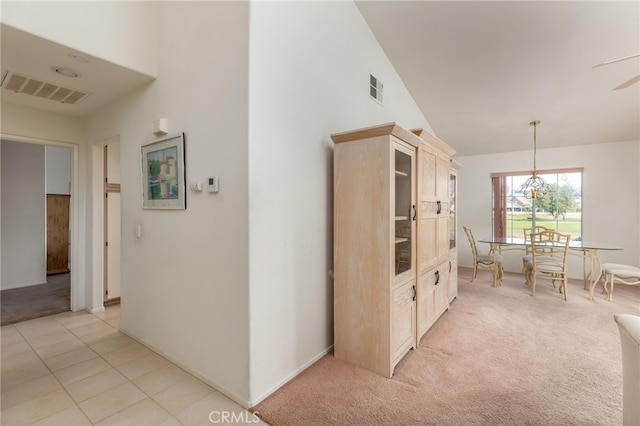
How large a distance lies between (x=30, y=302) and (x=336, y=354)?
14.8 feet

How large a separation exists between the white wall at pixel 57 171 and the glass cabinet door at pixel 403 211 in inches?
268

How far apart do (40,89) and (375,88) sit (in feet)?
11.2

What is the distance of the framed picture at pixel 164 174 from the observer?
92.6 inches

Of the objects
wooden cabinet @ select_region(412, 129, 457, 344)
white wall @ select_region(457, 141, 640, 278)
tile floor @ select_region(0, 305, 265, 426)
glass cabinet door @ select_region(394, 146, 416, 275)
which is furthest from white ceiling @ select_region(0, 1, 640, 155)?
tile floor @ select_region(0, 305, 265, 426)

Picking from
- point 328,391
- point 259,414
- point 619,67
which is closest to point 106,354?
point 259,414

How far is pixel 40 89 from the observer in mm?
2822

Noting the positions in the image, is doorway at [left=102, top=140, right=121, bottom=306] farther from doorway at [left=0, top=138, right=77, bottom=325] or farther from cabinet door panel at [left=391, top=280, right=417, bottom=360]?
cabinet door panel at [left=391, top=280, right=417, bottom=360]

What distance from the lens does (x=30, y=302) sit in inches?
164

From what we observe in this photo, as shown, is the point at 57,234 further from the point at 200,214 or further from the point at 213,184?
the point at 213,184

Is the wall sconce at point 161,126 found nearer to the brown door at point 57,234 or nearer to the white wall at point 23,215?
the white wall at point 23,215

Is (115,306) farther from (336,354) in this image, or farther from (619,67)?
(619,67)

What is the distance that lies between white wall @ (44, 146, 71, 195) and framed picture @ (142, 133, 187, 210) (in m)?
4.87

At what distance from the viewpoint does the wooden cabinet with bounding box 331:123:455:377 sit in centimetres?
229

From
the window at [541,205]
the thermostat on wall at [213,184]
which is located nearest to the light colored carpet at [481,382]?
the thermostat on wall at [213,184]
